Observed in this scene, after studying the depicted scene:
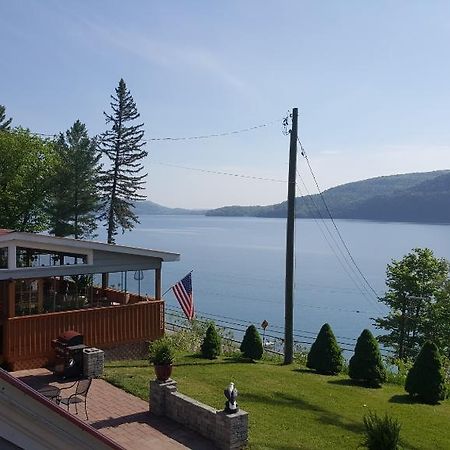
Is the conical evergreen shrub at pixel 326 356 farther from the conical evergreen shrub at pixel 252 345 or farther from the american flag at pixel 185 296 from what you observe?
the american flag at pixel 185 296

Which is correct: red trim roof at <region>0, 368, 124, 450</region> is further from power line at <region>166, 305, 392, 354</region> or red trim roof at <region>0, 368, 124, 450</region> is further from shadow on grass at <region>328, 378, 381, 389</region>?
power line at <region>166, 305, 392, 354</region>

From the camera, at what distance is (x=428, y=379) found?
13422 millimetres

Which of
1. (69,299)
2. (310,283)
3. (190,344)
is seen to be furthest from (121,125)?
(310,283)

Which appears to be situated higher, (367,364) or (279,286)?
(367,364)

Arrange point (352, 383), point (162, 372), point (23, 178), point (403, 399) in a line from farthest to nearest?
point (23, 178) < point (352, 383) < point (403, 399) < point (162, 372)

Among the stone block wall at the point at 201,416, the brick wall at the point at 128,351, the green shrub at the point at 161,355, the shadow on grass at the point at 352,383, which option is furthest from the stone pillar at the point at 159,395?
the shadow on grass at the point at 352,383

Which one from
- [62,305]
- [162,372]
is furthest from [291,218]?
[162,372]

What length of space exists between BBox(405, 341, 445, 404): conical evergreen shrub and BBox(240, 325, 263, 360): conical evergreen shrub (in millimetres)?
4873

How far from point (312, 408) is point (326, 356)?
432 cm

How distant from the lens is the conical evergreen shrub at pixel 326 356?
15.6 m

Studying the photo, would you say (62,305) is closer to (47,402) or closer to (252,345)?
(252,345)

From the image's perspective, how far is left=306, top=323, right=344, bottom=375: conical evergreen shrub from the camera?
616 inches

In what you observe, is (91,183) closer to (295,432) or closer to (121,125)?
(121,125)

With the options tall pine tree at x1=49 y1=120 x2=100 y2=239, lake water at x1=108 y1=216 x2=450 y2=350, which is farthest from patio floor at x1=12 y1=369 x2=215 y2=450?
tall pine tree at x1=49 y1=120 x2=100 y2=239
